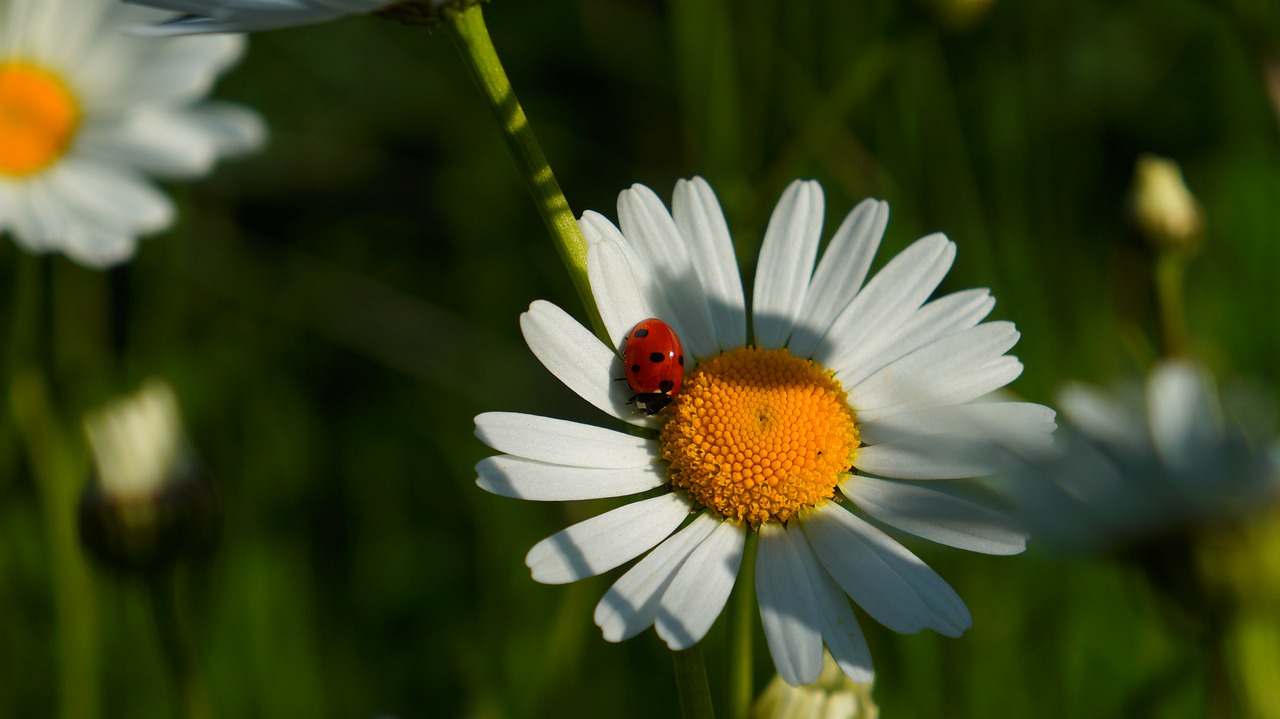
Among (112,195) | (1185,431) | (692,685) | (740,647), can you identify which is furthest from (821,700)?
(112,195)

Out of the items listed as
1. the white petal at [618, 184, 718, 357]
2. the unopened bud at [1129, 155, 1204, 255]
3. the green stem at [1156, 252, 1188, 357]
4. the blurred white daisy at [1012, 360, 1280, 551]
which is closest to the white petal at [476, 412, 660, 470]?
the white petal at [618, 184, 718, 357]

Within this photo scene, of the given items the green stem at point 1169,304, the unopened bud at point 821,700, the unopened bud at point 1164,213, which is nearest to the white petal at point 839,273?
the unopened bud at point 821,700

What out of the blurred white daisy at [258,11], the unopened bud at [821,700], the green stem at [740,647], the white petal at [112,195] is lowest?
the unopened bud at [821,700]

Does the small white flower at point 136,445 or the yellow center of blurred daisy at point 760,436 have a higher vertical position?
the small white flower at point 136,445

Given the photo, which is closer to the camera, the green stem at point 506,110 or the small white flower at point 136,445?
the green stem at point 506,110

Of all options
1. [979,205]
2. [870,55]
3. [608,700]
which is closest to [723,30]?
[870,55]

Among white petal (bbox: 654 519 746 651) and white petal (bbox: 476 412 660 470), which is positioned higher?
white petal (bbox: 476 412 660 470)

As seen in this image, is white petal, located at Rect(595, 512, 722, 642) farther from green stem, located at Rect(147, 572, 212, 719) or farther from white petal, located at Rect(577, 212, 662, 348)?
green stem, located at Rect(147, 572, 212, 719)

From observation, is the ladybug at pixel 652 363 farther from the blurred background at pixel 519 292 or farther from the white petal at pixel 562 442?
the blurred background at pixel 519 292

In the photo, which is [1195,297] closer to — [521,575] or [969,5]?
[969,5]
